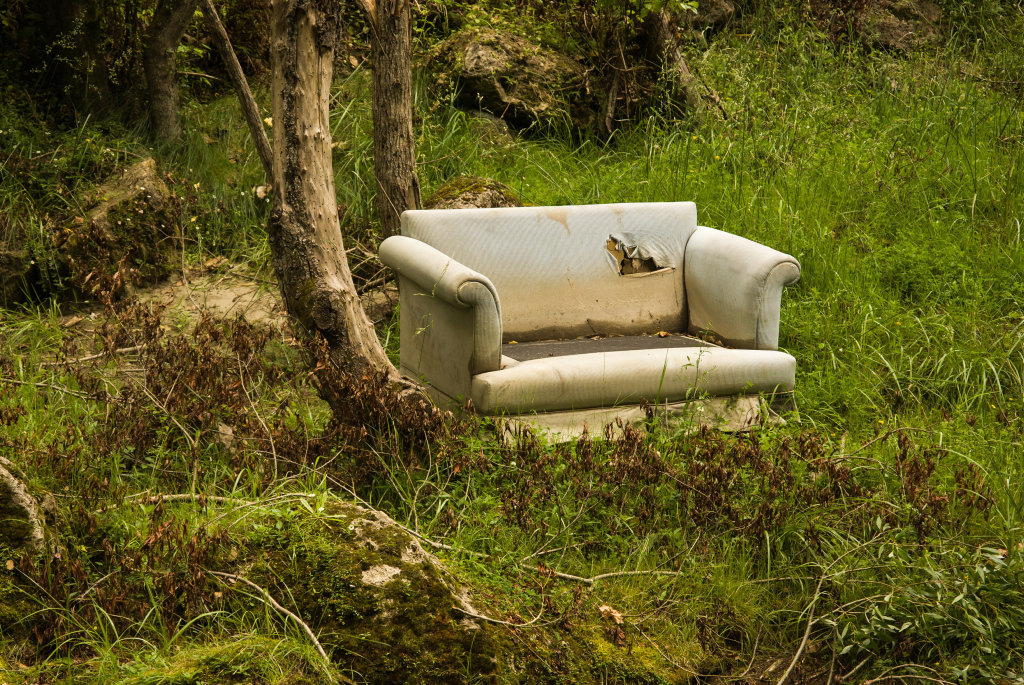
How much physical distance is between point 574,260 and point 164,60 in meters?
3.92

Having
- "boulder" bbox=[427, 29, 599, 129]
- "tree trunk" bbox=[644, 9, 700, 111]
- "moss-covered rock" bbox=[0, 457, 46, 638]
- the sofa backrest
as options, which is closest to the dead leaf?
"moss-covered rock" bbox=[0, 457, 46, 638]

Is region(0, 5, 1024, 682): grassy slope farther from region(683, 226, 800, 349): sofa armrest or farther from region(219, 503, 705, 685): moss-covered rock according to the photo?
region(683, 226, 800, 349): sofa armrest

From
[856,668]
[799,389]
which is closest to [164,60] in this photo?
[799,389]

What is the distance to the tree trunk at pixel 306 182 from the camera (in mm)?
3670

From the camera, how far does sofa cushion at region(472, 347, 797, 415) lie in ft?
Answer: 11.6

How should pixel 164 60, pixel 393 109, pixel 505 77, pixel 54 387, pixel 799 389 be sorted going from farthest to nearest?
pixel 505 77 → pixel 164 60 → pixel 393 109 → pixel 799 389 → pixel 54 387

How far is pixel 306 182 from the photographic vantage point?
373cm

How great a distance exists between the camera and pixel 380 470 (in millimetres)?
3262

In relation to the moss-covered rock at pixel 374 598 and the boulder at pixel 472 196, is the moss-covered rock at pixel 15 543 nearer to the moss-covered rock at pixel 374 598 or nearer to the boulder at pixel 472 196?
the moss-covered rock at pixel 374 598

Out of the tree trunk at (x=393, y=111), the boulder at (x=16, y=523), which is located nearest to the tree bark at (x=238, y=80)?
the tree trunk at (x=393, y=111)

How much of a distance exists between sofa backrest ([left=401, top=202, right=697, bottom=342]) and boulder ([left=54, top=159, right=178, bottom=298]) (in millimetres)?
2275

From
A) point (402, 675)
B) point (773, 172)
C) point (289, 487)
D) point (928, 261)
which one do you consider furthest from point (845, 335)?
point (402, 675)

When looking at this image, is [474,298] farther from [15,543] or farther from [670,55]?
[670,55]

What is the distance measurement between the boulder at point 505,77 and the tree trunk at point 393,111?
1.58 meters
